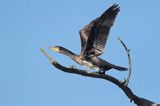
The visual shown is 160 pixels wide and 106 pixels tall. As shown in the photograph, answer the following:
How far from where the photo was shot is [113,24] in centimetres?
1379

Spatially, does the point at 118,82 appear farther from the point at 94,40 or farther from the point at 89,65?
the point at 94,40

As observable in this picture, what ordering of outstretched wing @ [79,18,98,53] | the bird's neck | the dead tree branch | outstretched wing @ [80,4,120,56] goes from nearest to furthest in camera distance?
the dead tree branch → the bird's neck → outstretched wing @ [80,4,120,56] → outstretched wing @ [79,18,98,53]

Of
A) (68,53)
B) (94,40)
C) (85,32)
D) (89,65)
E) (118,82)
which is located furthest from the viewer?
(85,32)

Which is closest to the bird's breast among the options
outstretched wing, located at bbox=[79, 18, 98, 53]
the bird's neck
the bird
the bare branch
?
the bird

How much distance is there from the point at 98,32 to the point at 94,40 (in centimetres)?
21

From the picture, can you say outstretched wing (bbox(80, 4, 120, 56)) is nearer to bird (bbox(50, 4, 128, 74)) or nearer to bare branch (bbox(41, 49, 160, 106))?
bird (bbox(50, 4, 128, 74))

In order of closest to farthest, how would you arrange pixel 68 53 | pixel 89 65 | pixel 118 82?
pixel 118 82, pixel 68 53, pixel 89 65

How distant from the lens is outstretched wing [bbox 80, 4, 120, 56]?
13633 mm

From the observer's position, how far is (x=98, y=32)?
13797mm

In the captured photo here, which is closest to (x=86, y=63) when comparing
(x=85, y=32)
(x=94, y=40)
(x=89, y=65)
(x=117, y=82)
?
(x=89, y=65)

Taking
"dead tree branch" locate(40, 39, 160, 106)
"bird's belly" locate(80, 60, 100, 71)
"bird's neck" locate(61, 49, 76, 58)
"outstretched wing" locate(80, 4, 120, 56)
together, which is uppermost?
"outstretched wing" locate(80, 4, 120, 56)

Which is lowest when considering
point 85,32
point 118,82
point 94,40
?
point 118,82

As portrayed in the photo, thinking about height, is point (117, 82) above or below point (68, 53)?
below

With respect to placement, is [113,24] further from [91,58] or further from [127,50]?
[127,50]
